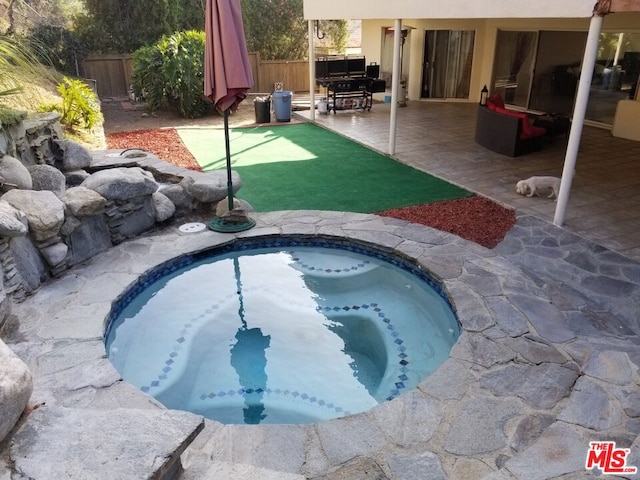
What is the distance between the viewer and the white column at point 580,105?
524 centimetres

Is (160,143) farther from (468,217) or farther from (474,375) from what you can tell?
(474,375)

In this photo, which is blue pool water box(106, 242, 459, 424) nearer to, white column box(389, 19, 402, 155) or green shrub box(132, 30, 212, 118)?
white column box(389, 19, 402, 155)

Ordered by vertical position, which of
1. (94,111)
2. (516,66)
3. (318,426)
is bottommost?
(318,426)

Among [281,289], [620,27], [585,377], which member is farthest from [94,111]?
[620,27]

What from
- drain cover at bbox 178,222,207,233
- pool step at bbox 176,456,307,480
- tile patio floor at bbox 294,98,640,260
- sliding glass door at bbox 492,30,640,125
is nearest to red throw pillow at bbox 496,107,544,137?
tile patio floor at bbox 294,98,640,260

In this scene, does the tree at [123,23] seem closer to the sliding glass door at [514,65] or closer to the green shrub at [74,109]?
the green shrub at [74,109]

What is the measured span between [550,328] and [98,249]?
464 cm

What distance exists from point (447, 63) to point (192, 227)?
38.6 ft

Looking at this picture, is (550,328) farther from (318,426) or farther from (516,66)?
(516,66)

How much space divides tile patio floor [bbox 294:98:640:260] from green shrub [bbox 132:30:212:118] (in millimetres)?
3130

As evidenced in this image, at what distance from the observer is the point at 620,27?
1027 cm

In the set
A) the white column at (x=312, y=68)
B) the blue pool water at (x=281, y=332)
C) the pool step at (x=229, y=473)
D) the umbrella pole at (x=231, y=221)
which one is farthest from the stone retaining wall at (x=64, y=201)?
the white column at (x=312, y=68)

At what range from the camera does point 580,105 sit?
18.0 feet
